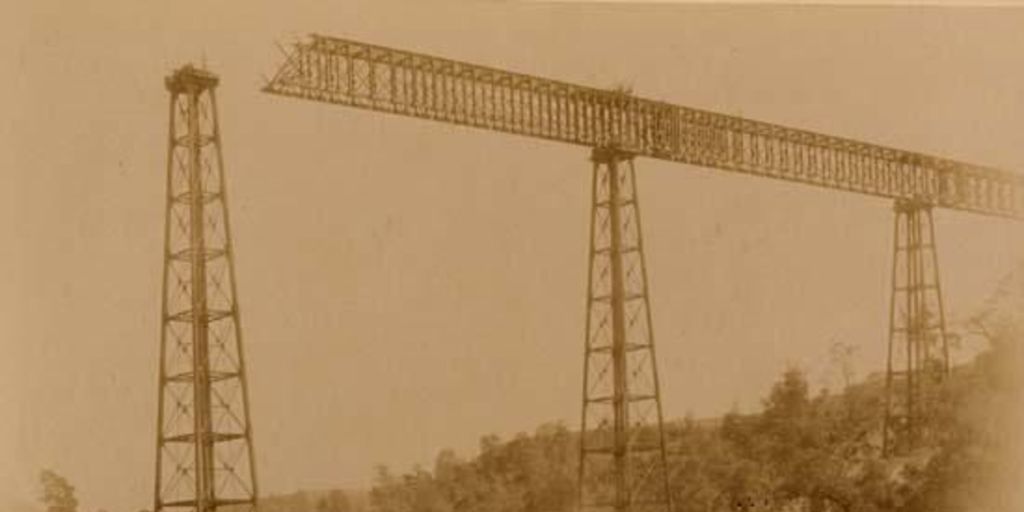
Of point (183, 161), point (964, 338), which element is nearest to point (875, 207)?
point (964, 338)

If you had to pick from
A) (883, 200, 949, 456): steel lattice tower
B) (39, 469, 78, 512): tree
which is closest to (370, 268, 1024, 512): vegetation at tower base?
(883, 200, 949, 456): steel lattice tower

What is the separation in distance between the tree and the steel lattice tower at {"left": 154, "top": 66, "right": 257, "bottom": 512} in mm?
821

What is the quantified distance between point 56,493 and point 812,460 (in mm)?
10766

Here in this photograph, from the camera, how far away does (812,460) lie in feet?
63.7

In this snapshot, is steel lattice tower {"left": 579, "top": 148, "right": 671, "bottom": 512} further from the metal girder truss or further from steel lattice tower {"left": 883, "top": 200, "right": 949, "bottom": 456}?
steel lattice tower {"left": 883, "top": 200, "right": 949, "bottom": 456}

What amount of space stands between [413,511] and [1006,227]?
7.81 m

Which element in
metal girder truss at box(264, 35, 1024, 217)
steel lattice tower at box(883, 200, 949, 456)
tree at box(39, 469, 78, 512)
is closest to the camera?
tree at box(39, 469, 78, 512)

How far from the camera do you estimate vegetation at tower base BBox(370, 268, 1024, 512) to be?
52.8 feet

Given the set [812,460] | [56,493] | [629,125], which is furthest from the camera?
[812,460]

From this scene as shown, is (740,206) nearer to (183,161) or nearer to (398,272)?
(398,272)

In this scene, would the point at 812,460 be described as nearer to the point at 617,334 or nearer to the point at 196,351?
the point at 617,334

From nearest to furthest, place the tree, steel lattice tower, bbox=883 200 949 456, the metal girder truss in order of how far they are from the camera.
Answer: the tree < the metal girder truss < steel lattice tower, bbox=883 200 949 456

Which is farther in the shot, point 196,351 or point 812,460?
point 812,460

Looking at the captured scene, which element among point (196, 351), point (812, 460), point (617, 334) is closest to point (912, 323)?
point (812, 460)
